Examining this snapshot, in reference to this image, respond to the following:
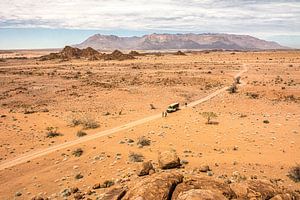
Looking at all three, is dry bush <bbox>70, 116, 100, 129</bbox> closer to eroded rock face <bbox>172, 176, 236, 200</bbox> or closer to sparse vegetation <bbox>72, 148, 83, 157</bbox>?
sparse vegetation <bbox>72, 148, 83, 157</bbox>

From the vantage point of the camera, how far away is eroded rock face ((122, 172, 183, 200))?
28.0ft

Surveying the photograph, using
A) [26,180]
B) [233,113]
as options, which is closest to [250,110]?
[233,113]

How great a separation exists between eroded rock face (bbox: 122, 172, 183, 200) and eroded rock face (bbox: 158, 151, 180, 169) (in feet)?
15.0

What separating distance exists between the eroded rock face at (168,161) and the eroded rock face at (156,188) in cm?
456

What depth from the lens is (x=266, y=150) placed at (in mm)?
17469

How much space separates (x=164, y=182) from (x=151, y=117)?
60.8 ft

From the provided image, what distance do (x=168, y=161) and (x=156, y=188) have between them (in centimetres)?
547

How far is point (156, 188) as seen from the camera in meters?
8.77

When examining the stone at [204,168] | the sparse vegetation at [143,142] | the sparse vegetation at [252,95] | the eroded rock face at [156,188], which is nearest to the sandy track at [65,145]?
the sparse vegetation at [143,142]

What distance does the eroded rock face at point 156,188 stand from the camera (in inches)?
336

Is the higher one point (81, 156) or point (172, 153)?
point (172, 153)

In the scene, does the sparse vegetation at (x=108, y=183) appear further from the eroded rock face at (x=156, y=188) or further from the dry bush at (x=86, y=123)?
the dry bush at (x=86, y=123)

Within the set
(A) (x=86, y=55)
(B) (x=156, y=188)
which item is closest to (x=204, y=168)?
(B) (x=156, y=188)

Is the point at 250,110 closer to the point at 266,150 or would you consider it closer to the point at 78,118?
the point at 266,150
